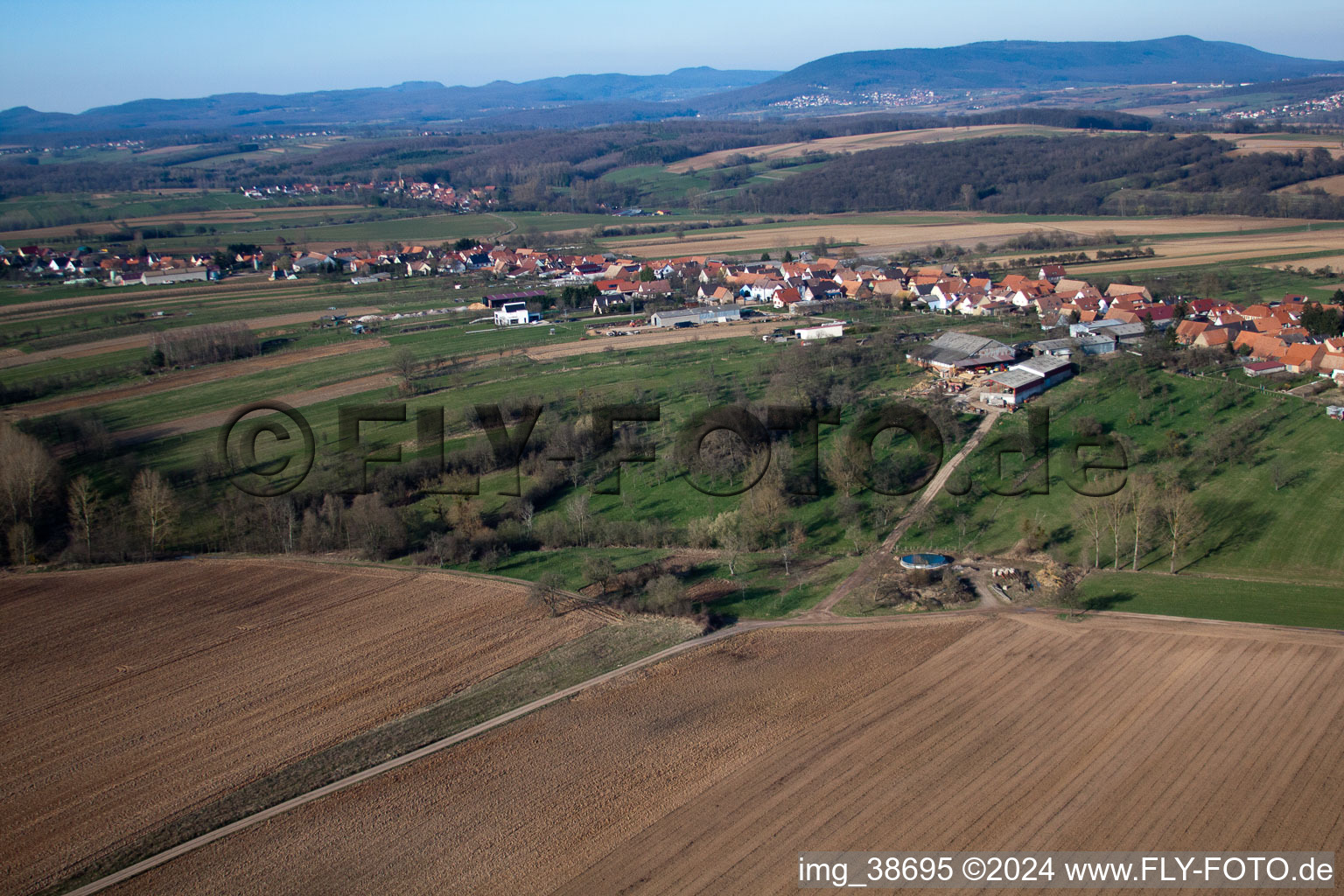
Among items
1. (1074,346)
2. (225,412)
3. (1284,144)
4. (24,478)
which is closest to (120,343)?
(225,412)

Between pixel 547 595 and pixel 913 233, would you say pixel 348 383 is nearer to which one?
pixel 547 595

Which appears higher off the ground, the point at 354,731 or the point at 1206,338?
the point at 1206,338

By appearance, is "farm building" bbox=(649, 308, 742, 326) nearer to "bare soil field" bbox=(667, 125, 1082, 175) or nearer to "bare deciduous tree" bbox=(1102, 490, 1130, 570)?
"bare deciduous tree" bbox=(1102, 490, 1130, 570)

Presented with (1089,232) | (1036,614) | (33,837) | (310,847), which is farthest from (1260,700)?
(1089,232)

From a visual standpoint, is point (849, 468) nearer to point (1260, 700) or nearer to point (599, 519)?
A: point (599, 519)

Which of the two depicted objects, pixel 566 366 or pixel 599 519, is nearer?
pixel 599 519
